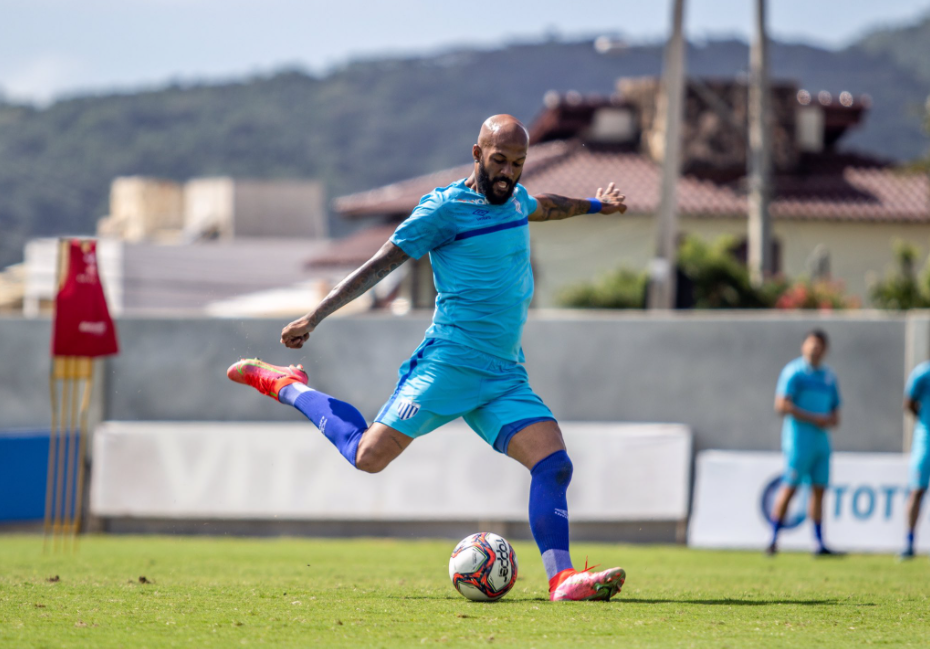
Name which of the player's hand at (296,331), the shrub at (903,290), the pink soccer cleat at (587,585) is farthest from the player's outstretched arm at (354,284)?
the shrub at (903,290)

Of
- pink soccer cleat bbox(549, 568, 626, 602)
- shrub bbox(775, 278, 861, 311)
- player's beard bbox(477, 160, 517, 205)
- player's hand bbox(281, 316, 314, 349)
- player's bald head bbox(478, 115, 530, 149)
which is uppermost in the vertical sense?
shrub bbox(775, 278, 861, 311)

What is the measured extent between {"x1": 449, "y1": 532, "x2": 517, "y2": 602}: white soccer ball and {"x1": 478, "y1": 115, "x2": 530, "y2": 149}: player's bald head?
76.6 inches

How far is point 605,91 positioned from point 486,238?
13315cm

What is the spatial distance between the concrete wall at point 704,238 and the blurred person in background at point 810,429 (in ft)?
65.6

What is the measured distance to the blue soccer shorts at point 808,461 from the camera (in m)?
11.7

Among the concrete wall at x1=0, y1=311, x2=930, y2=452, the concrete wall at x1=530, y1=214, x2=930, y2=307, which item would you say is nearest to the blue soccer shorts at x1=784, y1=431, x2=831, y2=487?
→ the concrete wall at x1=0, y1=311, x2=930, y2=452

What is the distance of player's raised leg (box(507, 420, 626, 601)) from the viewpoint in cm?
602

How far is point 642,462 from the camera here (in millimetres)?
13484

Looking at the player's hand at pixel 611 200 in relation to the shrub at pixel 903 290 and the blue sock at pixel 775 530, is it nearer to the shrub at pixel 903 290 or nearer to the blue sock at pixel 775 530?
the blue sock at pixel 775 530

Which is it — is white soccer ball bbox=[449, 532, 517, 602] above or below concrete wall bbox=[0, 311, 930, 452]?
below

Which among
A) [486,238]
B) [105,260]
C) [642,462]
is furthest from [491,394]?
[105,260]

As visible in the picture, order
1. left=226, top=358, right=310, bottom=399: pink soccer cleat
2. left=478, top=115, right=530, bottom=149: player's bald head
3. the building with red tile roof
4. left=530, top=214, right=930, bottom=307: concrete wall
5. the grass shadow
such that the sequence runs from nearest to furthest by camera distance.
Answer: left=478, top=115, right=530, bottom=149: player's bald head < the grass shadow < left=226, top=358, right=310, bottom=399: pink soccer cleat < left=530, top=214, right=930, bottom=307: concrete wall < the building with red tile roof

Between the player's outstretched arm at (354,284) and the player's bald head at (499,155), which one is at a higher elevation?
the player's bald head at (499,155)

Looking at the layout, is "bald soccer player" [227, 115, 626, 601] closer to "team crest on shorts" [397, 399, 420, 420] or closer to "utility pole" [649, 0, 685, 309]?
"team crest on shorts" [397, 399, 420, 420]
